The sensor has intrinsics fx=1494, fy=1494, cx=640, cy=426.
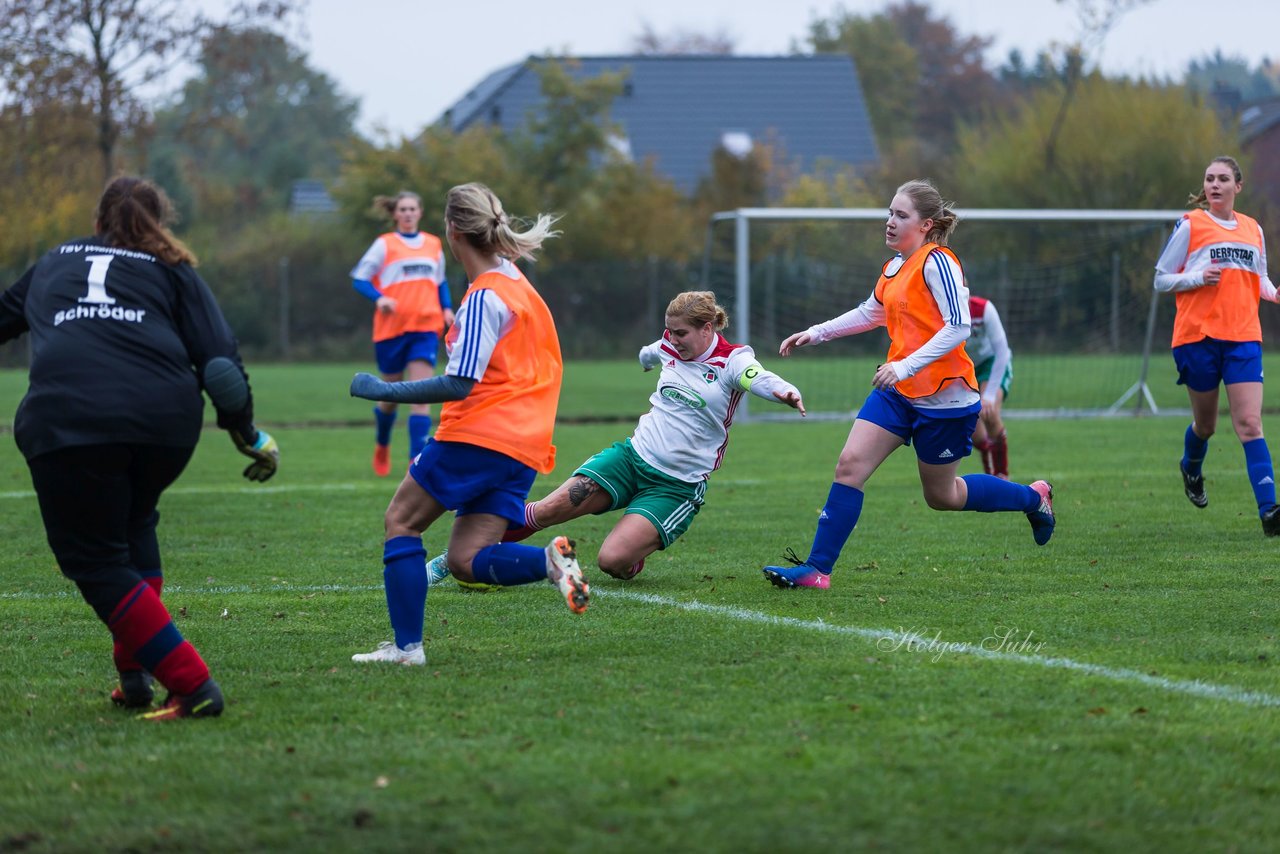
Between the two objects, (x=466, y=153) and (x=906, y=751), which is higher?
(x=466, y=153)

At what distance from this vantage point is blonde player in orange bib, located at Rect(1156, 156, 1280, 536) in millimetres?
Answer: 8234

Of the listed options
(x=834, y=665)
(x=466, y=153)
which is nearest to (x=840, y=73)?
(x=466, y=153)

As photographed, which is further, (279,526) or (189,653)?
(279,526)

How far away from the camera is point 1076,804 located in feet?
11.3

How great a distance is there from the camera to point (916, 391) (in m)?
6.62

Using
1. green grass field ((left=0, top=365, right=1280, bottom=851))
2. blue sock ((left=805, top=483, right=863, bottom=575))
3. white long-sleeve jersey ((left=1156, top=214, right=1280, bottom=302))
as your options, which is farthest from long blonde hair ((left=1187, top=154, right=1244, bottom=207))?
blue sock ((left=805, top=483, right=863, bottom=575))

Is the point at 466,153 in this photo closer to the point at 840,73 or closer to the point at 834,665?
the point at 840,73

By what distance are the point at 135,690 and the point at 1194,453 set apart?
251 inches

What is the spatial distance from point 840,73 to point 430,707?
48774 millimetres

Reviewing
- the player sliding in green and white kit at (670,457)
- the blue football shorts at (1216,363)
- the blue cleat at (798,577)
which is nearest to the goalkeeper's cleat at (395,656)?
the player sliding in green and white kit at (670,457)

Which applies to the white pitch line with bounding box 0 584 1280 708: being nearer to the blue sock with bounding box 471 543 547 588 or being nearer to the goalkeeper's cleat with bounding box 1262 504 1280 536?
the blue sock with bounding box 471 543 547 588

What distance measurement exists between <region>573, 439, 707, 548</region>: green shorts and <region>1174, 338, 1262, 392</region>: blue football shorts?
323 centimetres

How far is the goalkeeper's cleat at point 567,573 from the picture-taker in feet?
15.8

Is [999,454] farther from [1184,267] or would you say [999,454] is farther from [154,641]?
[154,641]
